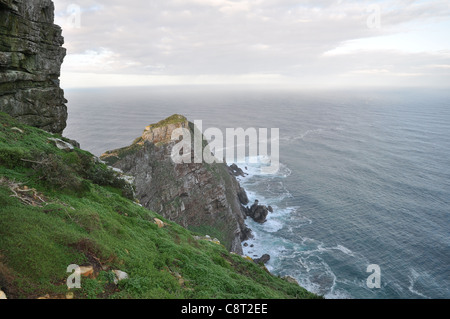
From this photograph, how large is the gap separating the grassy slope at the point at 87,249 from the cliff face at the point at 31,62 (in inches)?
197

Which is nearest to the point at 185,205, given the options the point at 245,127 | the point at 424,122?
the point at 245,127

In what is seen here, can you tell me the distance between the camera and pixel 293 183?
72.9 meters

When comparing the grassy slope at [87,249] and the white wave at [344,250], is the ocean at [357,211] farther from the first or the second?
the grassy slope at [87,249]

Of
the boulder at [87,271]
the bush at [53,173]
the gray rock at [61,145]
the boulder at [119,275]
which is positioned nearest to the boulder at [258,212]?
the gray rock at [61,145]

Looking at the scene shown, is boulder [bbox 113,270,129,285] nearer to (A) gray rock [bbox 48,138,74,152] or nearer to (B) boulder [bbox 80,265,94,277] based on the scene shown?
(B) boulder [bbox 80,265,94,277]

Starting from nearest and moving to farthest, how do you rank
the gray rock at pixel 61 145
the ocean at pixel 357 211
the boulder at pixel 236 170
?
1. the gray rock at pixel 61 145
2. the ocean at pixel 357 211
3. the boulder at pixel 236 170

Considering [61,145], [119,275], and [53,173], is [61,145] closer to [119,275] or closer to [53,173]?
[53,173]

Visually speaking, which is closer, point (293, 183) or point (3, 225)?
point (3, 225)

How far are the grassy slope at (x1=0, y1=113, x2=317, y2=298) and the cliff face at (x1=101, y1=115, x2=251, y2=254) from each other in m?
23.7

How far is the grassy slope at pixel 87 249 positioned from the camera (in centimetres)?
765

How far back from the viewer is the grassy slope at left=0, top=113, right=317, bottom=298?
25.1 feet

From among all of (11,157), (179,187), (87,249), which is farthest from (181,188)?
(87,249)
